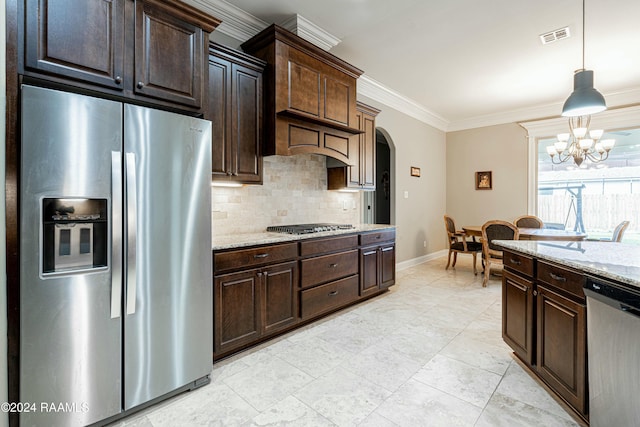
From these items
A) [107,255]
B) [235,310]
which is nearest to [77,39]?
[107,255]

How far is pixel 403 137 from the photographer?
5.33m

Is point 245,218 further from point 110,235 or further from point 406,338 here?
point 406,338

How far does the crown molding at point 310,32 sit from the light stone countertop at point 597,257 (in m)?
2.64

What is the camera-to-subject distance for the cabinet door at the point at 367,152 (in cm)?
392

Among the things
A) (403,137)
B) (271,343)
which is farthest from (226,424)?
(403,137)

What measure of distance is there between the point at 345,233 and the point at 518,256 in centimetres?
157

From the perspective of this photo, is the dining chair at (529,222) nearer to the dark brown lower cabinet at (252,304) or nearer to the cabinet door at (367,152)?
the cabinet door at (367,152)

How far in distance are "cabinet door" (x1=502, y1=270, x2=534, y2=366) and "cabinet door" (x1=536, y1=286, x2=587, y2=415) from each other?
3.3 inches

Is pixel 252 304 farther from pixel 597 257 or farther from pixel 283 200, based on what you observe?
pixel 597 257

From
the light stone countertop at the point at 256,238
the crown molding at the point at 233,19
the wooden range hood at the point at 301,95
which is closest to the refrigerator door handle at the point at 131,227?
the light stone countertop at the point at 256,238

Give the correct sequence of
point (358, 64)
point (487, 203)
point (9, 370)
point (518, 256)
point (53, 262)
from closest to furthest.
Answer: point (9, 370) < point (53, 262) < point (518, 256) < point (358, 64) < point (487, 203)

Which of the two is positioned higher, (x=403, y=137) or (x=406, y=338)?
(x=403, y=137)

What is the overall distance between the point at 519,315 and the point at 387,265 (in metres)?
1.88

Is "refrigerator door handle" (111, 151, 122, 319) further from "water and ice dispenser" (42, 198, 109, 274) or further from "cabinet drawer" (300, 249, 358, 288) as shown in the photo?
"cabinet drawer" (300, 249, 358, 288)
